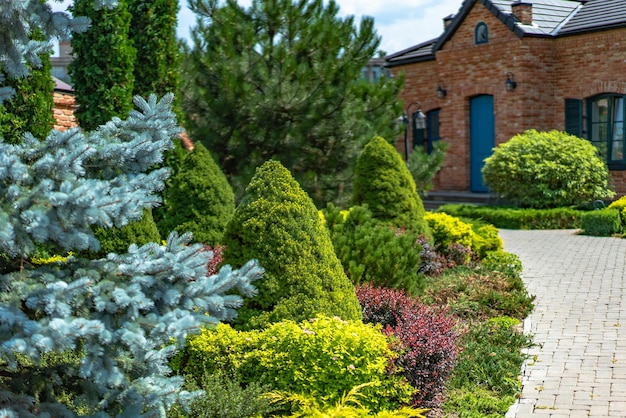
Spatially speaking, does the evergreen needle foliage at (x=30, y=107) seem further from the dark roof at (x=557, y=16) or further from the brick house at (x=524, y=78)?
the dark roof at (x=557, y=16)

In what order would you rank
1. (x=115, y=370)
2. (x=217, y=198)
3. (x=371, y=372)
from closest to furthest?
1. (x=115, y=370)
2. (x=371, y=372)
3. (x=217, y=198)

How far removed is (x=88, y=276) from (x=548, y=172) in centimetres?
1590

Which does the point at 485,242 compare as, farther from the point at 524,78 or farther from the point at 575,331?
the point at 524,78

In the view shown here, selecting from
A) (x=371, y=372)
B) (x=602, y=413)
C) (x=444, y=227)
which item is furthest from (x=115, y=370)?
(x=444, y=227)

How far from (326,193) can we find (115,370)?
11.9m

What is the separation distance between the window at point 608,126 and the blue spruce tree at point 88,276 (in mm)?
17765

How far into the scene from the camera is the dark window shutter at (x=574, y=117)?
20.3 metres

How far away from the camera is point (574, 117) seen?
20469mm

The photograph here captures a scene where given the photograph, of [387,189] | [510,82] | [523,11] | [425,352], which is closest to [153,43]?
[387,189]

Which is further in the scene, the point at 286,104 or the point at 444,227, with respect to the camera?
the point at 286,104

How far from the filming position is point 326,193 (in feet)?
49.5

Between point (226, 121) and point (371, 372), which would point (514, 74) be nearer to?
point (226, 121)

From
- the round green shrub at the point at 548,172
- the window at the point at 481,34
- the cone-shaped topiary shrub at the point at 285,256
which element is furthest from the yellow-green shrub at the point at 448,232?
the window at the point at 481,34

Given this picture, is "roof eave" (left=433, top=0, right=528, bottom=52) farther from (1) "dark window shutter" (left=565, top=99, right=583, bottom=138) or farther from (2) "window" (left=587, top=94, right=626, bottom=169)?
(2) "window" (left=587, top=94, right=626, bottom=169)
